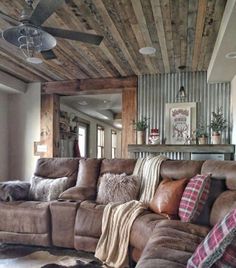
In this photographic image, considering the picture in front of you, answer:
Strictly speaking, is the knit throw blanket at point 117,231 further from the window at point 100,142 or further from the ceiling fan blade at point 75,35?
the window at point 100,142

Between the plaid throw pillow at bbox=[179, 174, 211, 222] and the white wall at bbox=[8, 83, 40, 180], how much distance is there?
4.27 meters

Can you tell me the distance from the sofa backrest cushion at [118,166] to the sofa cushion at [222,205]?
48.7 inches

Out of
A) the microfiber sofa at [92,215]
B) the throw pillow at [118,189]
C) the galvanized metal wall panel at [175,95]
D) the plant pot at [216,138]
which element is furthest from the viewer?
the galvanized metal wall panel at [175,95]

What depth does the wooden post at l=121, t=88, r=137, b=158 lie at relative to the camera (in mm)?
5602

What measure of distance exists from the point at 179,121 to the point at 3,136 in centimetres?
372

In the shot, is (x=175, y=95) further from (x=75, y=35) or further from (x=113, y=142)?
(x=113, y=142)

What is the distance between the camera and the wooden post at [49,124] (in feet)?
19.6

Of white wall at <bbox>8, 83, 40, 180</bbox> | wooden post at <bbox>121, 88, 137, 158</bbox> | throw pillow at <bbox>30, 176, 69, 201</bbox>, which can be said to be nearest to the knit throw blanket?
throw pillow at <bbox>30, 176, 69, 201</bbox>

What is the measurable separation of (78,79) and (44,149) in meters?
1.65

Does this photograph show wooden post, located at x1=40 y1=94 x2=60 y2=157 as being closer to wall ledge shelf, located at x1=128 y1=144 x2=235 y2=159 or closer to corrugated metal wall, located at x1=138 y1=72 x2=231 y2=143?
Answer: wall ledge shelf, located at x1=128 y1=144 x2=235 y2=159

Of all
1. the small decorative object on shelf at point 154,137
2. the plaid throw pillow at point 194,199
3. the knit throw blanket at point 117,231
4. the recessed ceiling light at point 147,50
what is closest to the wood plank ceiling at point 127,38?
the recessed ceiling light at point 147,50

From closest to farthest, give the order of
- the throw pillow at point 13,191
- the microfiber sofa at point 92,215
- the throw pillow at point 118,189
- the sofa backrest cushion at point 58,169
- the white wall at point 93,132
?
the microfiber sofa at point 92,215 → the throw pillow at point 118,189 → the throw pillow at point 13,191 → the sofa backrest cushion at point 58,169 → the white wall at point 93,132

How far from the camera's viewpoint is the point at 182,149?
16.4ft

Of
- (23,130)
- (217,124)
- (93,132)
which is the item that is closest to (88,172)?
(217,124)
